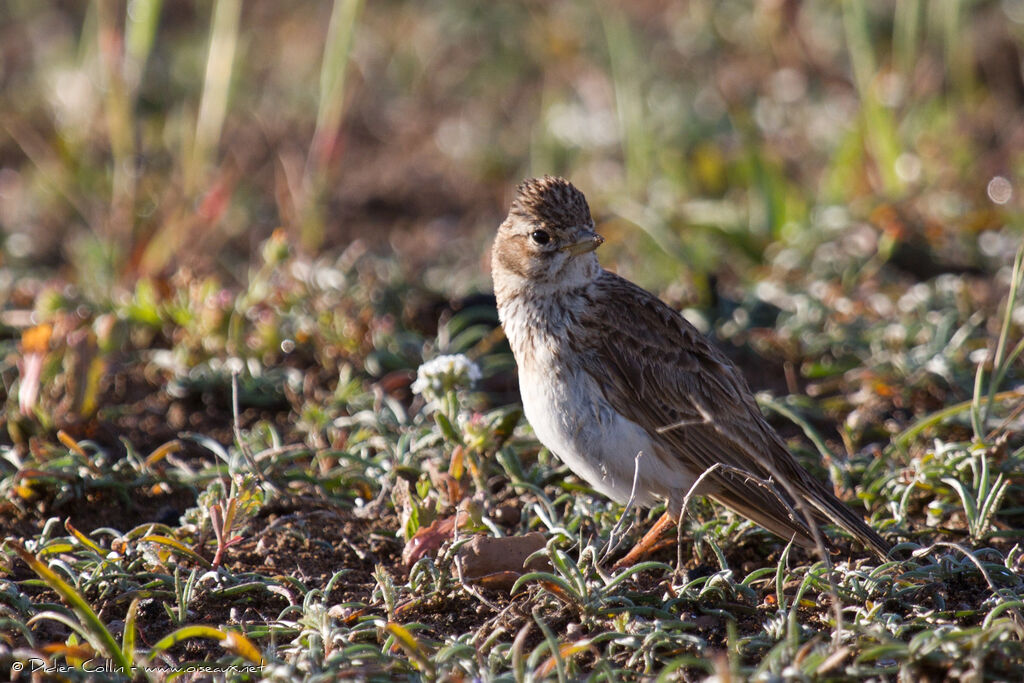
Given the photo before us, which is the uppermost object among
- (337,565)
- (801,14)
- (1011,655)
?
(801,14)

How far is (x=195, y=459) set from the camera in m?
4.82

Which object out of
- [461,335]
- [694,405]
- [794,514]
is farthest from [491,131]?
[794,514]

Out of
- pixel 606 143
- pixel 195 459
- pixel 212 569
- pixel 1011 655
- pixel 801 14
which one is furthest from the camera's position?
pixel 801 14

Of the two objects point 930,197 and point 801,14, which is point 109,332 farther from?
point 801,14

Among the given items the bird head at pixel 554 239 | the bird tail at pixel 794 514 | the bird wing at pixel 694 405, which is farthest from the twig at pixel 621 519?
the bird head at pixel 554 239

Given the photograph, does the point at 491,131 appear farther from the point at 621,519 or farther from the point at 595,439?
the point at 621,519

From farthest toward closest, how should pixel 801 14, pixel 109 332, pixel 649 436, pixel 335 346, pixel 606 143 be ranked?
pixel 801 14 → pixel 606 143 → pixel 335 346 → pixel 109 332 → pixel 649 436

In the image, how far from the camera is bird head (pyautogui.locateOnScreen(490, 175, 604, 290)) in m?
4.38

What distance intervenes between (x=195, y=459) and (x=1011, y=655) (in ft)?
10.4

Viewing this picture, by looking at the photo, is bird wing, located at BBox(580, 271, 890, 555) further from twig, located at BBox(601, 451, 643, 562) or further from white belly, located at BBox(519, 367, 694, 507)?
twig, located at BBox(601, 451, 643, 562)

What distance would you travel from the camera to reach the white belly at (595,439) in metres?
4.00

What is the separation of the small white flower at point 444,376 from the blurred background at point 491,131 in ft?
5.87

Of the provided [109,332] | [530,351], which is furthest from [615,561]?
[109,332]

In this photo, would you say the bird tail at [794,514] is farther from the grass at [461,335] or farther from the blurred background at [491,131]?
the blurred background at [491,131]
